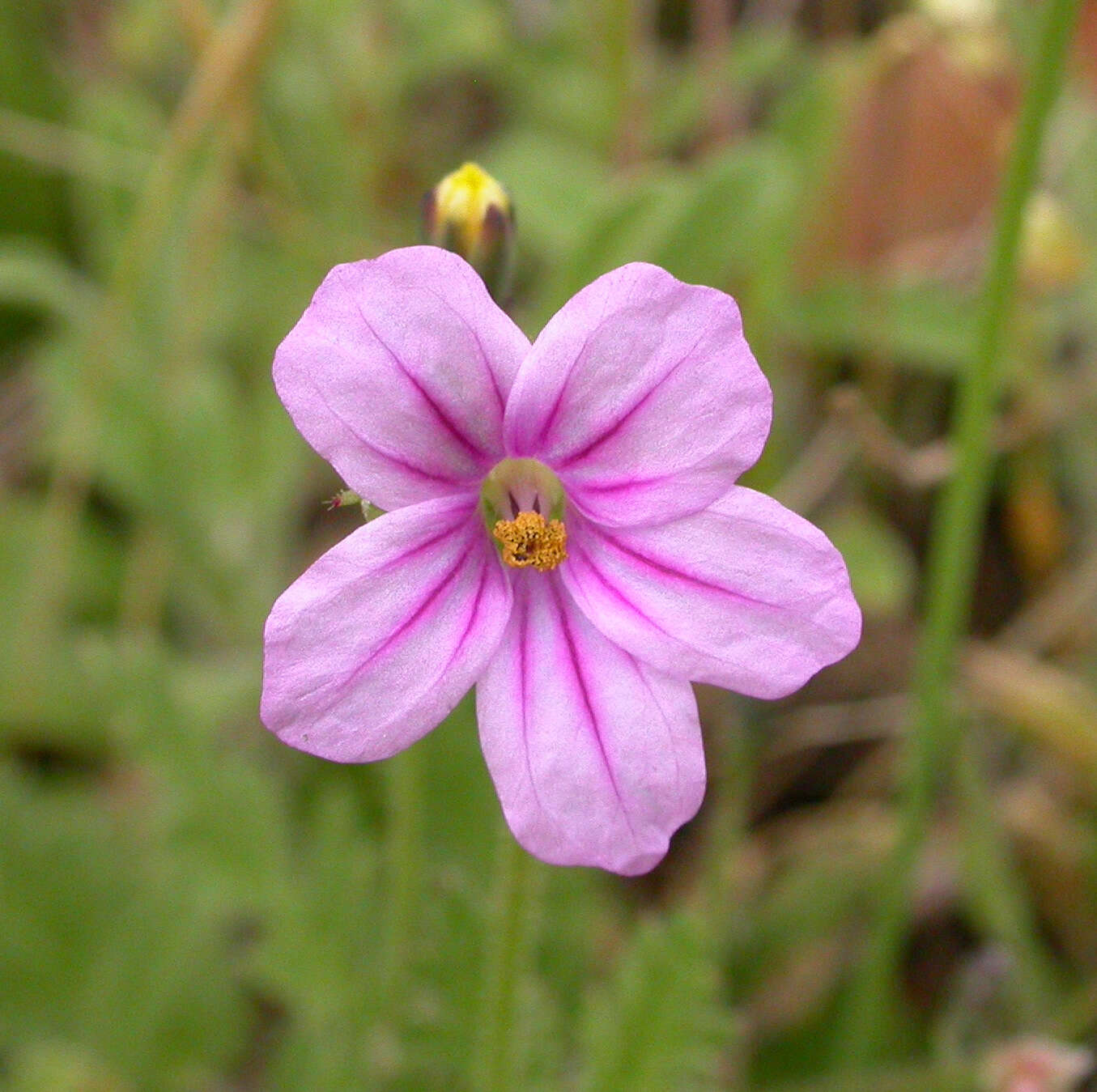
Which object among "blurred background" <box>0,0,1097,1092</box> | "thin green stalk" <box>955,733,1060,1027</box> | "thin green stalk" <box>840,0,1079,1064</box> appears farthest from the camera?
"thin green stalk" <box>955,733,1060,1027</box>

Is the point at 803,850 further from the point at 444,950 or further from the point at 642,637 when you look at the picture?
the point at 642,637

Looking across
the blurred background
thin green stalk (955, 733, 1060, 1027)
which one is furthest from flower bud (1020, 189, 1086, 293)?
thin green stalk (955, 733, 1060, 1027)

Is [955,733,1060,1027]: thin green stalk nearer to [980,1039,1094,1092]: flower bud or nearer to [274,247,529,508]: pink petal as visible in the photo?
[980,1039,1094,1092]: flower bud

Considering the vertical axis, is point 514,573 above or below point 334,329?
below

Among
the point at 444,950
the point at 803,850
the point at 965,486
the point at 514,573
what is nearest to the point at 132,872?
the point at 444,950

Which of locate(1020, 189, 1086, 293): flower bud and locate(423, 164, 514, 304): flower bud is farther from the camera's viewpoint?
locate(1020, 189, 1086, 293): flower bud

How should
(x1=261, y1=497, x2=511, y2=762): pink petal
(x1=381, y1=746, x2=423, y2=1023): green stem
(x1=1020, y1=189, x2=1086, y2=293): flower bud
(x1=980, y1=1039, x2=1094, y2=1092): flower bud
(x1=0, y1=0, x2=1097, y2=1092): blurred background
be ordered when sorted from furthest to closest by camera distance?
(x1=1020, y1=189, x2=1086, y2=293): flower bud, (x1=0, y1=0, x2=1097, y2=1092): blurred background, (x1=980, y1=1039, x2=1094, y2=1092): flower bud, (x1=381, y1=746, x2=423, y2=1023): green stem, (x1=261, y1=497, x2=511, y2=762): pink petal

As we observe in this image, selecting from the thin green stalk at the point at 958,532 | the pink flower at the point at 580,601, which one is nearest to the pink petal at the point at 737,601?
the pink flower at the point at 580,601

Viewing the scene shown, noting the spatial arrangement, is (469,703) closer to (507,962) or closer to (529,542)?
(507,962)
